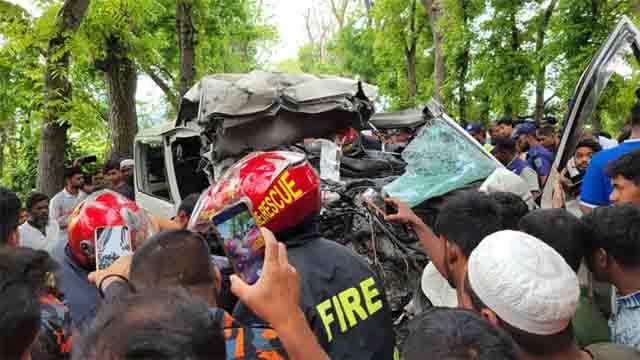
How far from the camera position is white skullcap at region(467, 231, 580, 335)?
5.83 feet

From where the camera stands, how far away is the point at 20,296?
187cm

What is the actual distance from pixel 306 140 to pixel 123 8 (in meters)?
5.23

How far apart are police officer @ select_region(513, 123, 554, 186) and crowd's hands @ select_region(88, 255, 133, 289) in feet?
16.5

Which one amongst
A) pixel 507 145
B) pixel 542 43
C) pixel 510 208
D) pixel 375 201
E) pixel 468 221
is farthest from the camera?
pixel 542 43

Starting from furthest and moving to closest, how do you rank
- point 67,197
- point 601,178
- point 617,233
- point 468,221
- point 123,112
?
point 123,112, point 67,197, point 601,178, point 468,221, point 617,233

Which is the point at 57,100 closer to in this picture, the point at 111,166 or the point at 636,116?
the point at 111,166

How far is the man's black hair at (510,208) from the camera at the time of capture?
111 inches

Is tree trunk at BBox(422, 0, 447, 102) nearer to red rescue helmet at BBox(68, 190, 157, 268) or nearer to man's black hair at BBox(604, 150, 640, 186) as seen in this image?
man's black hair at BBox(604, 150, 640, 186)

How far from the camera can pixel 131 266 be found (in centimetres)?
212

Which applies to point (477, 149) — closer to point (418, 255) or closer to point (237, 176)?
point (418, 255)

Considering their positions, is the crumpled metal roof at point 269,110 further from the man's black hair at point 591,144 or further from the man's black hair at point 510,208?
the man's black hair at point 591,144

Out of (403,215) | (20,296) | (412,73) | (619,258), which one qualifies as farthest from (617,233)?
(412,73)

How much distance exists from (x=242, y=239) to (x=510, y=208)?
1551mm

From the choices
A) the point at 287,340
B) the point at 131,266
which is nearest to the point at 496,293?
A: the point at 287,340
